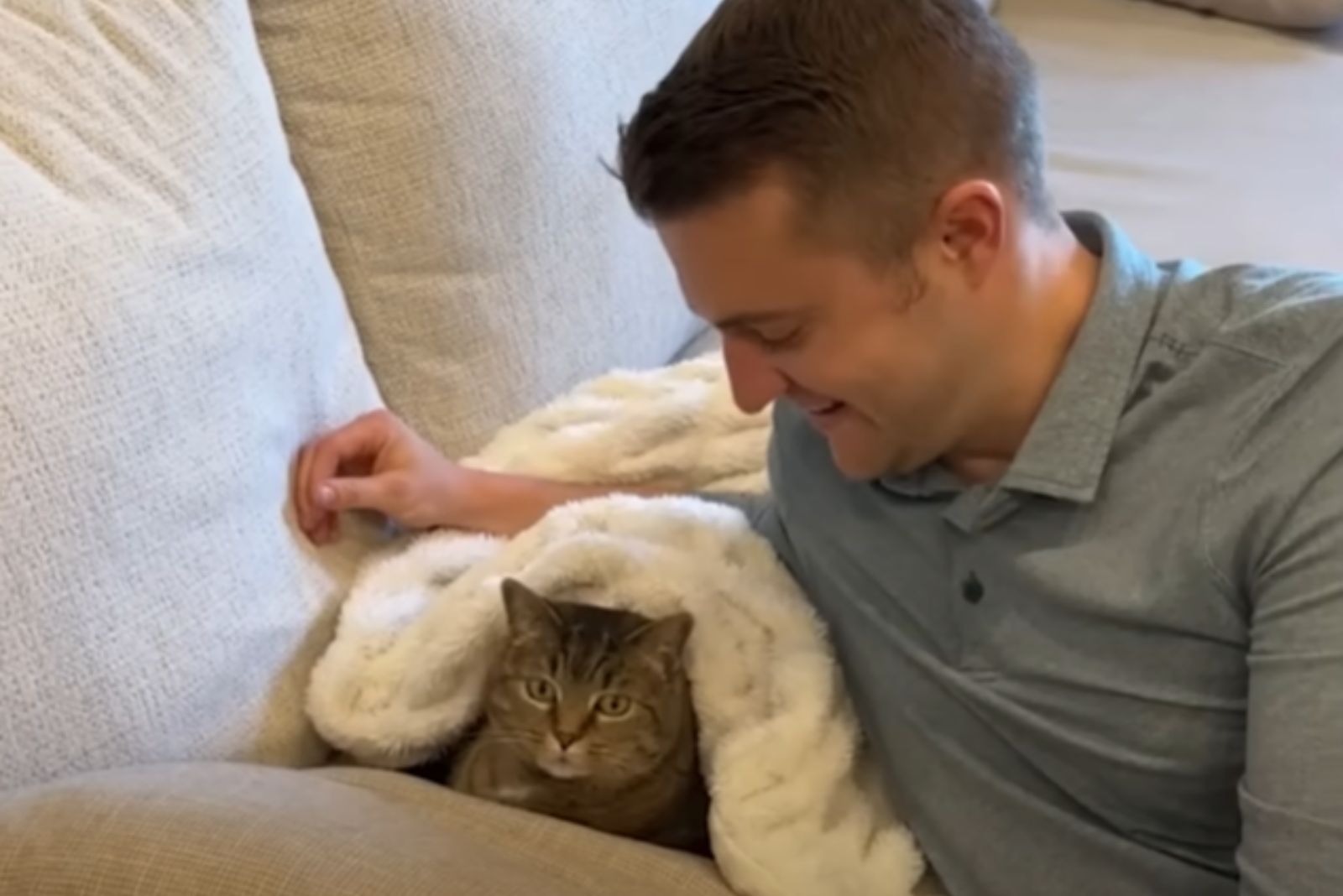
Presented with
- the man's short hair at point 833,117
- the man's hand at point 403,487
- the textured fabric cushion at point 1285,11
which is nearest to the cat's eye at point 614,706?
the man's hand at point 403,487

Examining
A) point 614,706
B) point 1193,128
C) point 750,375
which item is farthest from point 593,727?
point 1193,128

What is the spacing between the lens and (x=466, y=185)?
4.23 ft

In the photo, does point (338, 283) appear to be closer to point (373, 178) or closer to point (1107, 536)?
point (373, 178)

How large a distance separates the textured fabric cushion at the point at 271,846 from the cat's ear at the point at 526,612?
0.18 meters

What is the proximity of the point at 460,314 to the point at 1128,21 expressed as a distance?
49.9 inches

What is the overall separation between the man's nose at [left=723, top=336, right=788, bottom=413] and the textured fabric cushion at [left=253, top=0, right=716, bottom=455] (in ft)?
1.15

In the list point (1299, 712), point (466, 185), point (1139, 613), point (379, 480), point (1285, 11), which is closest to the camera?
point (1299, 712)

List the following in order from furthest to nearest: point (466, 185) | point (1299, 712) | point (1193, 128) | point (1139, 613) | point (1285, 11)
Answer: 1. point (1285, 11)
2. point (1193, 128)
3. point (466, 185)
4. point (1139, 613)
5. point (1299, 712)

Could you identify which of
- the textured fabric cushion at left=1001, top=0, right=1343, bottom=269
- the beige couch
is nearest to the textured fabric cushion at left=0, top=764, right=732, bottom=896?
the beige couch

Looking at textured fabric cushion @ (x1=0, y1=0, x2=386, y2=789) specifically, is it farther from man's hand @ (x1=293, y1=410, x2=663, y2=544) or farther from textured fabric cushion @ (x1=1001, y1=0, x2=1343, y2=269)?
textured fabric cushion @ (x1=1001, y1=0, x2=1343, y2=269)

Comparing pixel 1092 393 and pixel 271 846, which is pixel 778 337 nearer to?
pixel 1092 393

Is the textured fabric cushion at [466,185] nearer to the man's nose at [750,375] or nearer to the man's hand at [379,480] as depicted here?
the man's hand at [379,480]

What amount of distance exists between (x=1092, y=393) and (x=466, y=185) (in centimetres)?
54

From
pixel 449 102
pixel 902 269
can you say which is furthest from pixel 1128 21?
pixel 902 269
